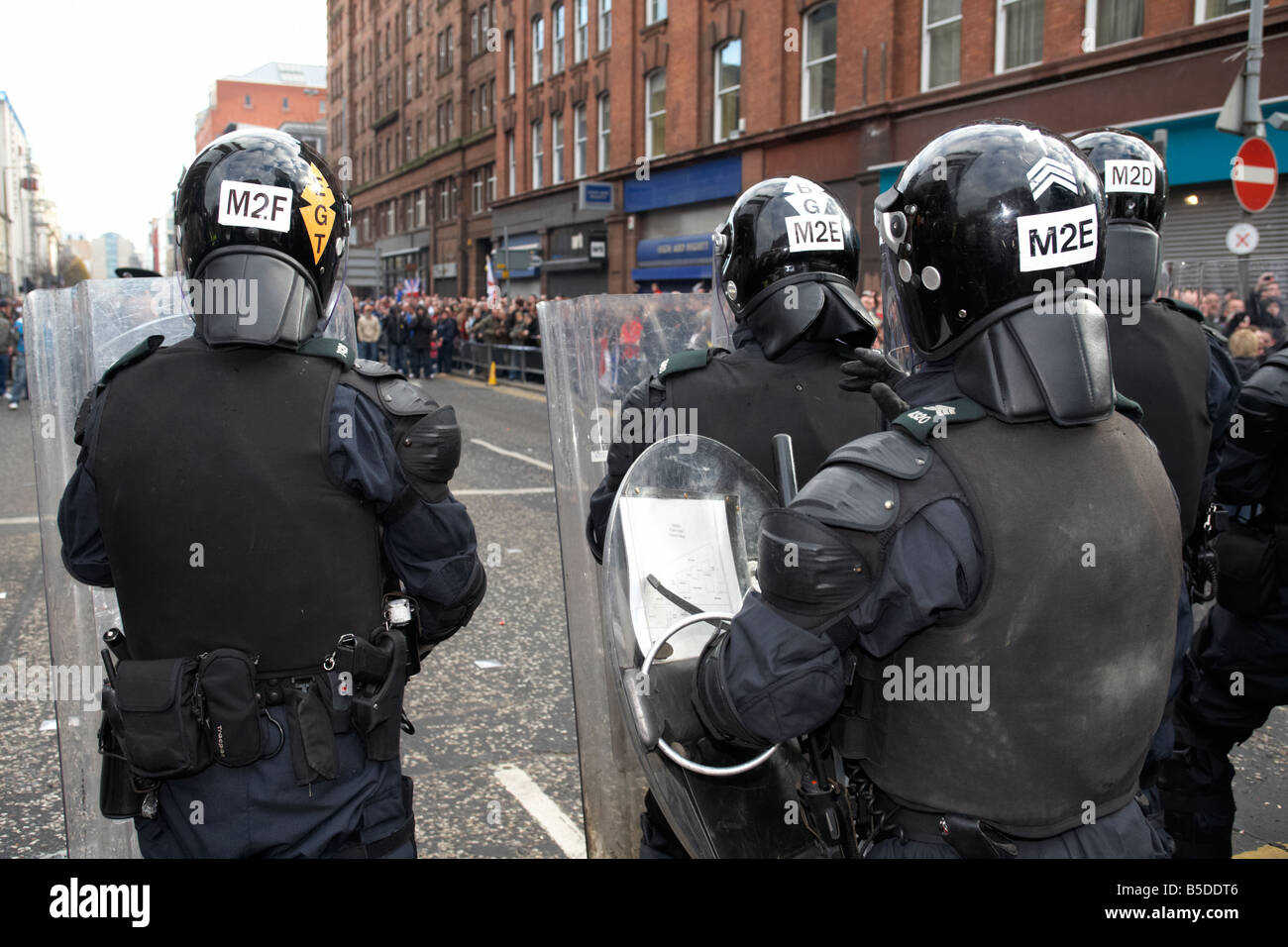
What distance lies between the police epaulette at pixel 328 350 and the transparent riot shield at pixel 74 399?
59 centimetres

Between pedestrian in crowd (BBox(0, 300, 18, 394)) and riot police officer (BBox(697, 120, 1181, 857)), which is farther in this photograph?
pedestrian in crowd (BBox(0, 300, 18, 394))

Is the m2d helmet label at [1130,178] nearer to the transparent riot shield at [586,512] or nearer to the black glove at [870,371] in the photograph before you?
the transparent riot shield at [586,512]

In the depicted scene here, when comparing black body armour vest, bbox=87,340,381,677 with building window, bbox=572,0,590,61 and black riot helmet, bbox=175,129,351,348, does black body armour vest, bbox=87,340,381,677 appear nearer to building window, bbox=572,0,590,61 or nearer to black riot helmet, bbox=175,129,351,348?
black riot helmet, bbox=175,129,351,348

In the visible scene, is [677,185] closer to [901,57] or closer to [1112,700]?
[901,57]

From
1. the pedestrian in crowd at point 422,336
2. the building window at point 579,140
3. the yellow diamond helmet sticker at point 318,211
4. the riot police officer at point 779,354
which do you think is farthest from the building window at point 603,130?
the yellow diamond helmet sticker at point 318,211

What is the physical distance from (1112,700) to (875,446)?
55 centimetres

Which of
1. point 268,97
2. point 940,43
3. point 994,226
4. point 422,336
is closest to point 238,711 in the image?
point 994,226

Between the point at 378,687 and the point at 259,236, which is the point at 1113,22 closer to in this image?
the point at 259,236

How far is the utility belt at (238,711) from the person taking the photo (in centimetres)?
201

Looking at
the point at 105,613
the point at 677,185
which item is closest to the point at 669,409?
the point at 105,613

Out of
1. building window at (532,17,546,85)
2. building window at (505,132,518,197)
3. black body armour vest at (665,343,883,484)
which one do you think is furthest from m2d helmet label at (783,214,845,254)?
building window at (505,132,518,197)

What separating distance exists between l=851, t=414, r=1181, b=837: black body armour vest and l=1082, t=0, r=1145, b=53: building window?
1505cm

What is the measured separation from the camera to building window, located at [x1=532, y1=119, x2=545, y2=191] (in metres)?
33.2

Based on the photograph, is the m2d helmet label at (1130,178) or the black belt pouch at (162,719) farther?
the m2d helmet label at (1130,178)
